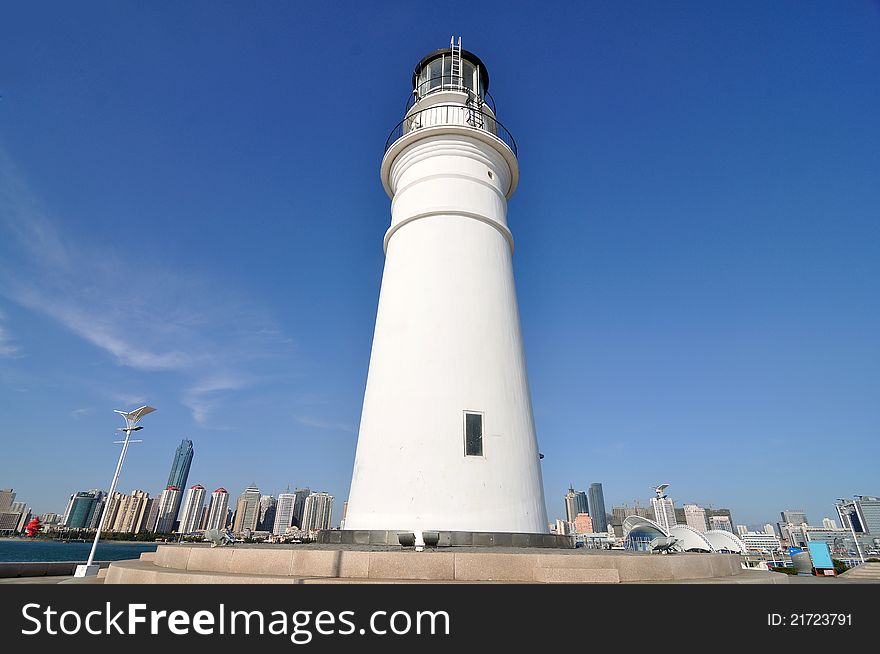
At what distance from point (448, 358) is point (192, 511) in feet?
330

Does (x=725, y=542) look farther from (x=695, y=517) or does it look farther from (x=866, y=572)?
(x=695, y=517)

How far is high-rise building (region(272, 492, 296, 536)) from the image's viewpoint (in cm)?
5326

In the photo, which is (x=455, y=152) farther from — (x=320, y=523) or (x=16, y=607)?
(x=320, y=523)

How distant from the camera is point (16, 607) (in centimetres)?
381

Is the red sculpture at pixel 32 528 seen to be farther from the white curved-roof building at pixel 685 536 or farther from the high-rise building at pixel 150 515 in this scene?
the high-rise building at pixel 150 515

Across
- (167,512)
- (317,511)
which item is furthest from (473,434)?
(167,512)

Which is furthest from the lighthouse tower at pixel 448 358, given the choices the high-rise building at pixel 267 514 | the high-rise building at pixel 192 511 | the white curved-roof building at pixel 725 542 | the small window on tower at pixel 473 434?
the high-rise building at pixel 192 511

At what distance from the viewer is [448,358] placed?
28.1ft

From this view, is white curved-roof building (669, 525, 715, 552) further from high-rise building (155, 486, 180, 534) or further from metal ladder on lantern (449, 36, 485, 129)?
high-rise building (155, 486, 180, 534)

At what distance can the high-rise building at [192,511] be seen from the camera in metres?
84.1

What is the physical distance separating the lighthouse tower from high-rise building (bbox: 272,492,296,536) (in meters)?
49.7

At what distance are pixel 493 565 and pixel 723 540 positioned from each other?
60.5 feet

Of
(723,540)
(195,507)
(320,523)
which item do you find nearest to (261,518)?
(320,523)

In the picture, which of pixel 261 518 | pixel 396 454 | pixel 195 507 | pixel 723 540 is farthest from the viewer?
pixel 195 507
